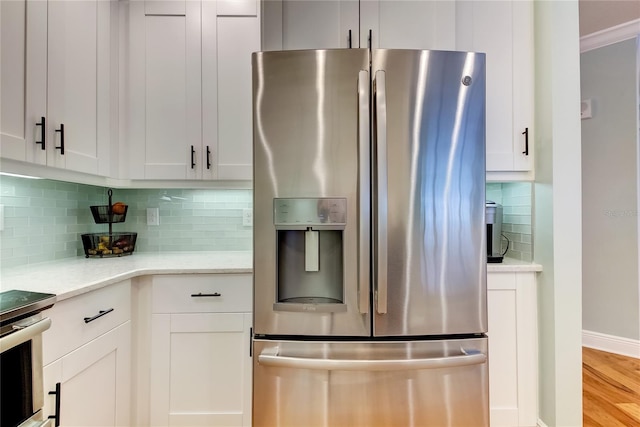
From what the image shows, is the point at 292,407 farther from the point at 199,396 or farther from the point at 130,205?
the point at 130,205

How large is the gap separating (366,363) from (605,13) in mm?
3159

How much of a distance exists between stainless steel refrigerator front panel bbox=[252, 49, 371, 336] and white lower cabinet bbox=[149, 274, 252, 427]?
39 centimetres

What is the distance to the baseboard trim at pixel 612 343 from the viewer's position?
2441 mm

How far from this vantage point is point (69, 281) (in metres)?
1.16

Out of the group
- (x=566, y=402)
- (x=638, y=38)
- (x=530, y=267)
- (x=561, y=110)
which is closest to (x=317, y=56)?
(x=561, y=110)

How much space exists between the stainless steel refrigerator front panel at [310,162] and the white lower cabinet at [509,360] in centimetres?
81

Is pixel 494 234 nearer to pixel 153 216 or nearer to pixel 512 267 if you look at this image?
pixel 512 267

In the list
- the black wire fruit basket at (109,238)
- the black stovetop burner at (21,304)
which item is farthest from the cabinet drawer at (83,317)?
the black wire fruit basket at (109,238)

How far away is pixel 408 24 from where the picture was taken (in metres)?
1.61

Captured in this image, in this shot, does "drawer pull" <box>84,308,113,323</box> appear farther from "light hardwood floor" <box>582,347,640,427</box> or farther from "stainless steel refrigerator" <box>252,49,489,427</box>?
"light hardwood floor" <box>582,347,640,427</box>

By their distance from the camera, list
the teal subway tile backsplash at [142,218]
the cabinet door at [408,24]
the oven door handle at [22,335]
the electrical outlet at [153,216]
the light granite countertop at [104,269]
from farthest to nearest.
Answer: the electrical outlet at [153,216] < the cabinet door at [408,24] < the teal subway tile backsplash at [142,218] < the light granite countertop at [104,269] < the oven door handle at [22,335]

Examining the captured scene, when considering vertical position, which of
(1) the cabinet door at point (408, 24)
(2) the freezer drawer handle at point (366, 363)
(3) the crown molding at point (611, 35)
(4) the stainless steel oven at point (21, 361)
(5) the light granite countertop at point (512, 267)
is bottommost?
(2) the freezer drawer handle at point (366, 363)

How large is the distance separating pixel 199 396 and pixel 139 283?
60 centimetres

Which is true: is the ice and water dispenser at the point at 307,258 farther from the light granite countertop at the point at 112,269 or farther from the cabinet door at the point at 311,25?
the cabinet door at the point at 311,25
